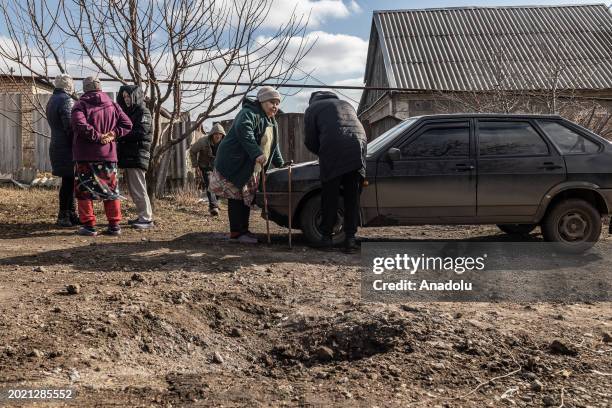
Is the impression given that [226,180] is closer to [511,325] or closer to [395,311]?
[395,311]

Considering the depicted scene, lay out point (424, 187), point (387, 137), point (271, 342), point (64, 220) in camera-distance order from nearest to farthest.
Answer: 1. point (271, 342)
2. point (424, 187)
3. point (387, 137)
4. point (64, 220)

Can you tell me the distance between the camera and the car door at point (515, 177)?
20.6ft

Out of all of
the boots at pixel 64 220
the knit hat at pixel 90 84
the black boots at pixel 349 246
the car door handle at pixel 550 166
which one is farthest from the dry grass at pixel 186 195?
the car door handle at pixel 550 166

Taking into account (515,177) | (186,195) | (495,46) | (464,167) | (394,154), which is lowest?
(186,195)

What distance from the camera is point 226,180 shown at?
250 inches

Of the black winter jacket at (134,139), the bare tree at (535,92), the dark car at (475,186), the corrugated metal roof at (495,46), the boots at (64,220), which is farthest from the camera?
the corrugated metal roof at (495,46)

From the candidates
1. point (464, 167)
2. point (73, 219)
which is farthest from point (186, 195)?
point (464, 167)

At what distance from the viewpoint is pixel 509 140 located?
6.45 meters

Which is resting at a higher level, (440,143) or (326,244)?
(440,143)

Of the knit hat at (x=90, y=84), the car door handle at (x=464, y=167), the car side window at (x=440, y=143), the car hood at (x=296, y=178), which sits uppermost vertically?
the knit hat at (x=90, y=84)

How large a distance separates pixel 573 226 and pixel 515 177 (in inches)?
32.6

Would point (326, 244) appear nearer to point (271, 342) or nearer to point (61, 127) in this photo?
point (271, 342)

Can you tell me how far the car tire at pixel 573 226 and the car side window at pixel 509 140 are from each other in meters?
0.65

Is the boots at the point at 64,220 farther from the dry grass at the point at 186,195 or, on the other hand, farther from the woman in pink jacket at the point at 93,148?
the dry grass at the point at 186,195
